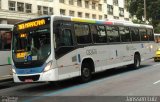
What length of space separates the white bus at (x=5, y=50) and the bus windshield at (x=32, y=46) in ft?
4.77

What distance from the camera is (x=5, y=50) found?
16031 mm

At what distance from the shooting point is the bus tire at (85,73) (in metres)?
15.6

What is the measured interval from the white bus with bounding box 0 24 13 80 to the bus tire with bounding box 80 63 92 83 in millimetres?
3365

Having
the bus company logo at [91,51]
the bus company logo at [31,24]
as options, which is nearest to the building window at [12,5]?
the bus company logo at [91,51]

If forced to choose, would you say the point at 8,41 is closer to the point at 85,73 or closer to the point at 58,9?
the point at 85,73

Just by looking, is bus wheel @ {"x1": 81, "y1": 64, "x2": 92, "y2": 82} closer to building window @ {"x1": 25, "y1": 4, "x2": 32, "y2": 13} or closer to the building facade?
the building facade

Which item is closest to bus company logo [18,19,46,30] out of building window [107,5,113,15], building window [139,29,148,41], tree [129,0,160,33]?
building window [139,29,148,41]

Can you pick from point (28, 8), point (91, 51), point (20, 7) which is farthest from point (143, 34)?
point (28, 8)

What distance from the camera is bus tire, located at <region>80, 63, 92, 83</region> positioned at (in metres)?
15.6

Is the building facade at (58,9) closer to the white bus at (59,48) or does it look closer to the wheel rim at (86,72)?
the white bus at (59,48)

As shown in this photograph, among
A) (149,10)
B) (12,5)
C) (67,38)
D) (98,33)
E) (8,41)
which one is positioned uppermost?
(12,5)

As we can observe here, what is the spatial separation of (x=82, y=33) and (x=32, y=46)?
2.77m

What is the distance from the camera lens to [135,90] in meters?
12.3

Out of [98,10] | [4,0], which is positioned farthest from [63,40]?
[98,10]
